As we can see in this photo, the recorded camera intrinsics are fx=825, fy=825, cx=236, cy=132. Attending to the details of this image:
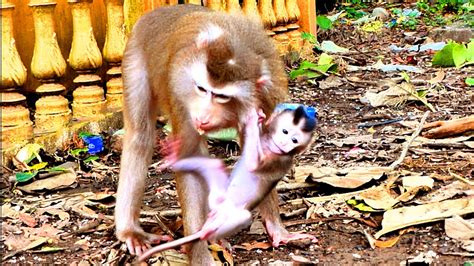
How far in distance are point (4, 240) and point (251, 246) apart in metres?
1.45

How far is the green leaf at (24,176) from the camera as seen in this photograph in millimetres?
5664

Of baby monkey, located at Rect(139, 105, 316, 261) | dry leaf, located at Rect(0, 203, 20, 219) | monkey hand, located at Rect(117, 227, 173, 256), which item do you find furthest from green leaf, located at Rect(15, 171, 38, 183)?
baby monkey, located at Rect(139, 105, 316, 261)

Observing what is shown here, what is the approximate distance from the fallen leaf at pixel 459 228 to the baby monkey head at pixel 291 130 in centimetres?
109

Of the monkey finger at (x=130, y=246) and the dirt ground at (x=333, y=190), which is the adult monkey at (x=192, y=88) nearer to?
the monkey finger at (x=130, y=246)

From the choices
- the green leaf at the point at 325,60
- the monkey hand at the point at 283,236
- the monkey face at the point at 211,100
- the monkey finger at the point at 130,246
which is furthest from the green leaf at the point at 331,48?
the monkey face at the point at 211,100

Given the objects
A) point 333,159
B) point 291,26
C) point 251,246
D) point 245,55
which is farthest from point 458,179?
point 291,26

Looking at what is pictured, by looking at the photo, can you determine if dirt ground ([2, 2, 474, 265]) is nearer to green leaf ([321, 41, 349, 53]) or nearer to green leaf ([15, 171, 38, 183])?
green leaf ([15, 171, 38, 183])

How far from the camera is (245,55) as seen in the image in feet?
13.0

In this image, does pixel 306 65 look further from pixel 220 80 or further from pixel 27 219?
pixel 220 80

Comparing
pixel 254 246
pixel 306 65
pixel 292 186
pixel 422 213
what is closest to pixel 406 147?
pixel 292 186

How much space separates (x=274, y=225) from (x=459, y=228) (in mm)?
989

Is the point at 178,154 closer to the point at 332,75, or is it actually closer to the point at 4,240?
the point at 4,240

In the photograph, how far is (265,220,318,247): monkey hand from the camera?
4.52 meters

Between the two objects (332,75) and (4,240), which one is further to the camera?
(332,75)
